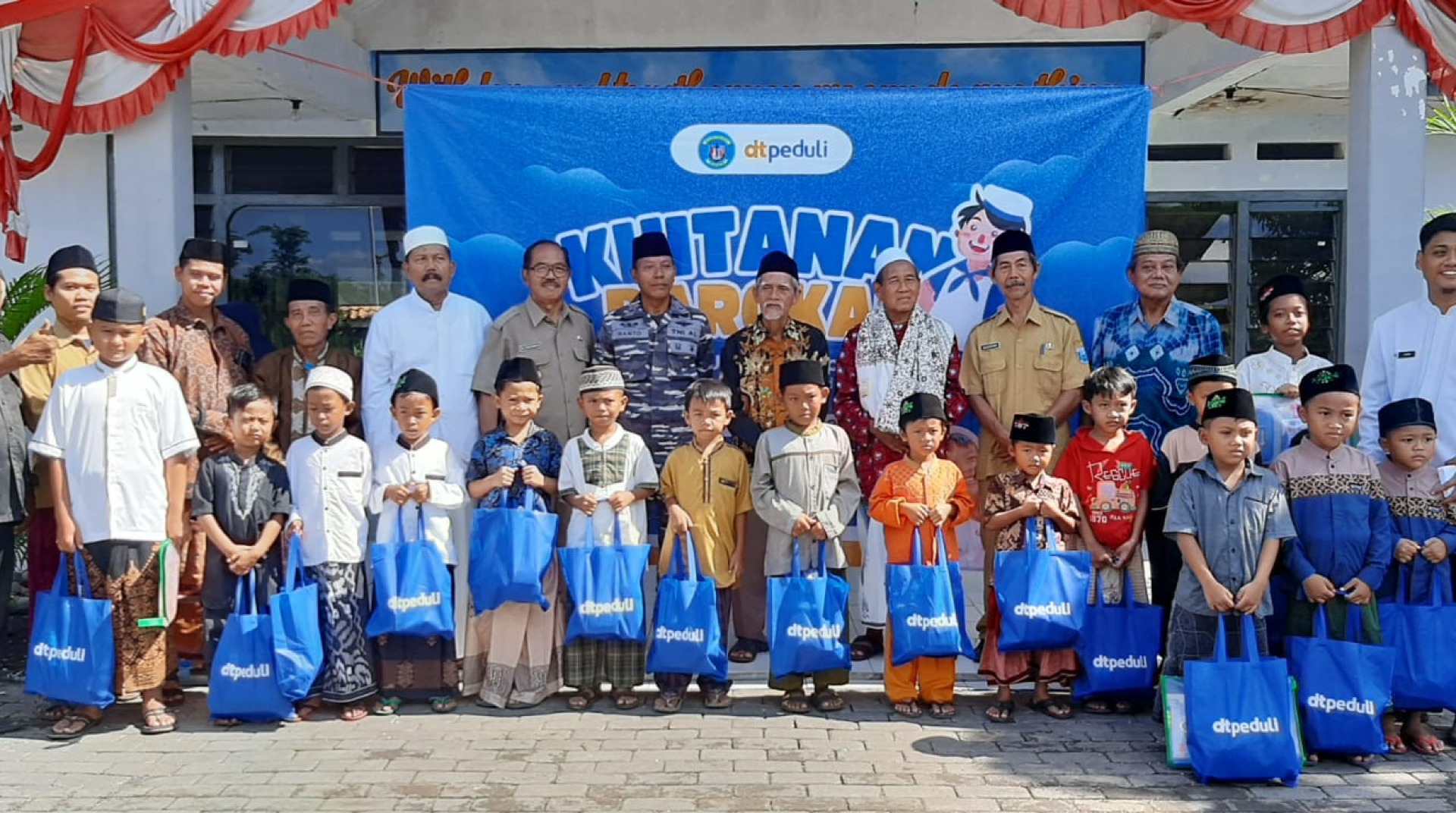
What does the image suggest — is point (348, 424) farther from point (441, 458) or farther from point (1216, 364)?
point (1216, 364)

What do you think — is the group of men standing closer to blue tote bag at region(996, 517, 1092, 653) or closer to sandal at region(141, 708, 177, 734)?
blue tote bag at region(996, 517, 1092, 653)

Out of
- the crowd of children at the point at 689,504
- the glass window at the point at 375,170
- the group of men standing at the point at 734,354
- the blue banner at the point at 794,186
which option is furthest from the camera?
the glass window at the point at 375,170

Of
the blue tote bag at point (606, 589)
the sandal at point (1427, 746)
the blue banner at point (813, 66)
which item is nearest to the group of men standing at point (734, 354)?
the blue tote bag at point (606, 589)

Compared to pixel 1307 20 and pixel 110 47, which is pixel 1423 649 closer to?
pixel 1307 20

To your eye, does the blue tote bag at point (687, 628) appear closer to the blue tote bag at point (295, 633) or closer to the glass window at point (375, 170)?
the blue tote bag at point (295, 633)

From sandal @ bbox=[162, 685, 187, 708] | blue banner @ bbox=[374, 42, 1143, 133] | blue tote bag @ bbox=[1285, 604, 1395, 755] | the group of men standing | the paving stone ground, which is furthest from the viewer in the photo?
blue banner @ bbox=[374, 42, 1143, 133]

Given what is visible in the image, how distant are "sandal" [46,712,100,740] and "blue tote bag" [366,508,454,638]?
3.60ft

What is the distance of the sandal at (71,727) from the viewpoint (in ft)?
14.6

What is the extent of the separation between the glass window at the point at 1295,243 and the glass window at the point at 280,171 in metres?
6.32

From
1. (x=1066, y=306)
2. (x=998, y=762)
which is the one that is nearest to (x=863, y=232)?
(x=1066, y=306)

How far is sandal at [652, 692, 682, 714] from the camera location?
4.65m

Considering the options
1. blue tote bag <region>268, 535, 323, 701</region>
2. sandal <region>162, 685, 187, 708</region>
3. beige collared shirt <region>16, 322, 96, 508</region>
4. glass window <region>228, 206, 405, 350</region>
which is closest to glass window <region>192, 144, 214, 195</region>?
glass window <region>228, 206, 405, 350</region>

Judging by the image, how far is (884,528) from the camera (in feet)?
15.6

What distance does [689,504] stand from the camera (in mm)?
4742
